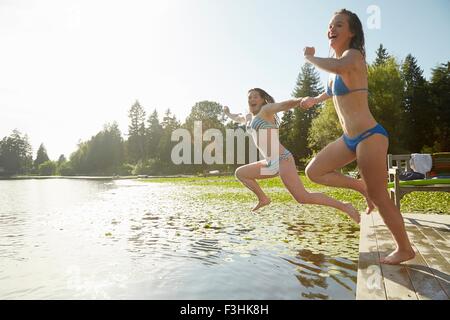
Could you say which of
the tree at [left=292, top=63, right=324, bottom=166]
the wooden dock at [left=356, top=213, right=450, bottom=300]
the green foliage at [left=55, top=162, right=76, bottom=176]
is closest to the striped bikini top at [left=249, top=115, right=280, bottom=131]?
the wooden dock at [left=356, top=213, right=450, bottom=300]

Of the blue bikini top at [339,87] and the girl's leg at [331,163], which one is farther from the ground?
the blue bikini top at [339,87]

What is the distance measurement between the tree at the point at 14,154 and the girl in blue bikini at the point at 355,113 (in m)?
97.7

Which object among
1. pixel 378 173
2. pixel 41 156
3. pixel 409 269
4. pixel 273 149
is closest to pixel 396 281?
pixel 409 269

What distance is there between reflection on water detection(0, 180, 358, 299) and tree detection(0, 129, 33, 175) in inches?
3505

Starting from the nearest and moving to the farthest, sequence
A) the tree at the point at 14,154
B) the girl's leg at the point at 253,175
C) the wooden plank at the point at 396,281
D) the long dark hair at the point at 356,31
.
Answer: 1. the wooden plank at the point at 396,281
2. the long dark hair at the point at 356,31
3. the girl's leg at the point at 253,175
4. the tree at the point at 14,154

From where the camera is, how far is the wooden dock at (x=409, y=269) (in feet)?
9.95

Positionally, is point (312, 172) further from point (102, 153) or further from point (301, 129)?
point (102, 153)

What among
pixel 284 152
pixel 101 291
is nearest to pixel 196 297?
pixel 101 291

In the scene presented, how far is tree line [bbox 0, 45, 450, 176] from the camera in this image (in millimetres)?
36188

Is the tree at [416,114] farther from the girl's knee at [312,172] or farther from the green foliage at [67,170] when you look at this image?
the green foliage at [67,170]

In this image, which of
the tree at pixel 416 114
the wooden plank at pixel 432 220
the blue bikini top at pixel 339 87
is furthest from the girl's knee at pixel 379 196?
the tree at pixel 416 114

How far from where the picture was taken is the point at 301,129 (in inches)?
2101

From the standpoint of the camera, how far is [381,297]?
293 cm

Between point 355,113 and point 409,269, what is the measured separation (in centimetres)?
162
